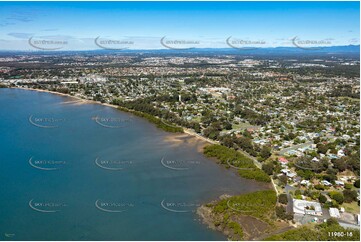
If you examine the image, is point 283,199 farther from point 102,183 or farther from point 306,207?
point 102,183

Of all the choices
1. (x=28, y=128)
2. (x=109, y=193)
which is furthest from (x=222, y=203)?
(x=28, y=128)

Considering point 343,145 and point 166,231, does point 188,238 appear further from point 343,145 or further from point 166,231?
point 343,145

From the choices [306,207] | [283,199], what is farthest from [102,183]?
[306,207]

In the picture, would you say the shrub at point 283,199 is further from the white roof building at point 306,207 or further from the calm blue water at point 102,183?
the calm blue water at point 102,183

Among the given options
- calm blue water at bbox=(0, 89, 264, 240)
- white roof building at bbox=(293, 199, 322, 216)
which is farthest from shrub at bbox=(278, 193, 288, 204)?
calm blue water at bbox=(0, 89, 264, 240)

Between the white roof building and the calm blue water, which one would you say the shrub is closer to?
the white roof building

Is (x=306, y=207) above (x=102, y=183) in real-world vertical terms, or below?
above

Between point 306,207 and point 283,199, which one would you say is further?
point 283,199

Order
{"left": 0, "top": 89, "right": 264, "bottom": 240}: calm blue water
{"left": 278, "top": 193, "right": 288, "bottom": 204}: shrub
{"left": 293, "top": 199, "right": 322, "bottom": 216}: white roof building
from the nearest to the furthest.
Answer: {"left": 0, "top": 89, "right": 264, "bottom": 240}: calm blue water → {"left": 293, "top": 199, "right": 322, "bottom": 216}: white roof building → {"left": 278, "top": 193, "right": 288, "bottom": 204}: shrub

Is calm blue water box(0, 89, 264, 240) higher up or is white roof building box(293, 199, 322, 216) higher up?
white roof building box(293, 199, 322, 216)

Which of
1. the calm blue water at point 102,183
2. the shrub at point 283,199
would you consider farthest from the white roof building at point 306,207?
the calm blue water at point 102,183
